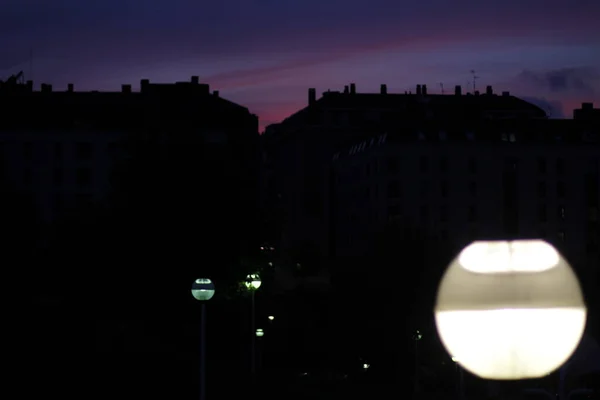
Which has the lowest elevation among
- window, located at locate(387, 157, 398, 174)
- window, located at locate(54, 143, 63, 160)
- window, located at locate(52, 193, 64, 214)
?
window, located at locate(52, 193, 64, 214)

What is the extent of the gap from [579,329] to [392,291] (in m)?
59.2

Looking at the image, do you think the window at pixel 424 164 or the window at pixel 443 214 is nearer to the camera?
the window at pixel 424 164

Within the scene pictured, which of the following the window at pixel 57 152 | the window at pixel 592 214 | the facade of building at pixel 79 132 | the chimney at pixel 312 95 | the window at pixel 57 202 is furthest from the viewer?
the chimney at pixel 312 95

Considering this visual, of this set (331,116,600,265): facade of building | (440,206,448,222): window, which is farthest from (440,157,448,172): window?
(440,206,448,222): window

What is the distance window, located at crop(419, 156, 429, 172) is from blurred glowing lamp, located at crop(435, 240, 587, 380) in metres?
88.6

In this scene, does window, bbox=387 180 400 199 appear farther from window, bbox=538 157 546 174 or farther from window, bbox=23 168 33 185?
window, bbox=23 168 33 185

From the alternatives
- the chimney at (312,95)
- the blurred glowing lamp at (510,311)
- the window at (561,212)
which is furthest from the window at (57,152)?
the blurred glowing lamp at (510,311)

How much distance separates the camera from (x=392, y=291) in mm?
65875

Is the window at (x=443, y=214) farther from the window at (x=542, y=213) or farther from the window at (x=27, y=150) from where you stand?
the window at (x=27, y=150)

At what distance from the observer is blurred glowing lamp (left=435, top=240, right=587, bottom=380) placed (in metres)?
6.73

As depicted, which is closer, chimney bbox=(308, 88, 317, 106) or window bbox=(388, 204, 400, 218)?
window bbox=(388, 204, 400, 218)

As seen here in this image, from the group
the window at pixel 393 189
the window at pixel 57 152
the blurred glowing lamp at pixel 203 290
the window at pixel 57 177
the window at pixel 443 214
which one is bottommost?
the blurred glowing lamp at pixel 203 290

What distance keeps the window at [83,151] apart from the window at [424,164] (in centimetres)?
3145

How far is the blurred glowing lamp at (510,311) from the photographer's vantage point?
6.73m
